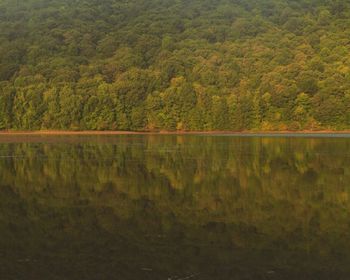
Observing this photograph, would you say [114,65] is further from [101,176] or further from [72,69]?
[101,176]

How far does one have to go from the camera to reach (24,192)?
2478cm

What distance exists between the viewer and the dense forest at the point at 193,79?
130 metres

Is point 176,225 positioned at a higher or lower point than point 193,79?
higher

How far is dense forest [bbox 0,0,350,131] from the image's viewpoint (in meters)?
130

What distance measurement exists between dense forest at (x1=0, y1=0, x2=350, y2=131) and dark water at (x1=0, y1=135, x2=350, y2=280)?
99.6 meters

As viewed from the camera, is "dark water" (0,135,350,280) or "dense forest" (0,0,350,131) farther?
"dense forest" (0,0,350,131)

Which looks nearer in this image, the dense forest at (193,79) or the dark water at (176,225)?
the dark water at (176,225)

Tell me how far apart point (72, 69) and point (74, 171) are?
140 meters

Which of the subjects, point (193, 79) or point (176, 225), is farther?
point (193, 79)

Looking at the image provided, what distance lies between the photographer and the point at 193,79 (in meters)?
153

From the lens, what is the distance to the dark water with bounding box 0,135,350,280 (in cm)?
1279

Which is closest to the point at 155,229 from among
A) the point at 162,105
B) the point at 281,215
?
the point at 281,215

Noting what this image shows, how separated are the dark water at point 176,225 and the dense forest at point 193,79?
327 ft

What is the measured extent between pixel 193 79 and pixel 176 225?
136980 millimetres
